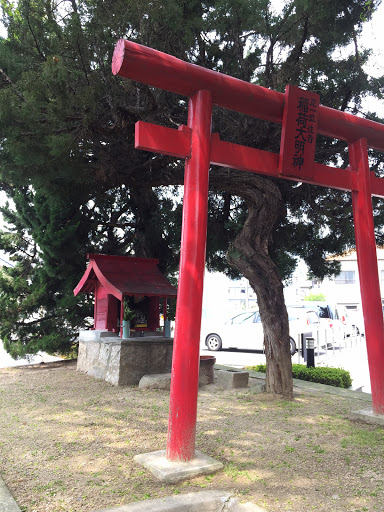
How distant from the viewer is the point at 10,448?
12.2ft

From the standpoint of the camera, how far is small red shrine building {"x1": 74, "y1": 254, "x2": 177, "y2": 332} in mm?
7414

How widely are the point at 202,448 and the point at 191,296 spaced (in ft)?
4.99

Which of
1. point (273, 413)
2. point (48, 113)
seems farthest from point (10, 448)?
point (48, 113)

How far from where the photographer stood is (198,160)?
3660mm

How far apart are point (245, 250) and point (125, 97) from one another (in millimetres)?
2952

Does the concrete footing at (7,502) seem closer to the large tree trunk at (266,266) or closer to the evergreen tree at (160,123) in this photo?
the evergreen tree at (160,123)

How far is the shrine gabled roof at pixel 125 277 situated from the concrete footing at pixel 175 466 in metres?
3.89

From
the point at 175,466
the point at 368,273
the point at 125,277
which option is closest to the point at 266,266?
the point at 368,273

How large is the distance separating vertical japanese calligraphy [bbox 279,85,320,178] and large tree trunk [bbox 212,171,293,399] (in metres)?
1.89

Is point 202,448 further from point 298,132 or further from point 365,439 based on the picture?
point 298,132

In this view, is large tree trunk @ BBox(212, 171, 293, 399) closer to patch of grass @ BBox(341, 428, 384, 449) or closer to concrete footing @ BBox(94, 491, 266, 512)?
patch of grass @ BBox(341, 428, 384, 449)

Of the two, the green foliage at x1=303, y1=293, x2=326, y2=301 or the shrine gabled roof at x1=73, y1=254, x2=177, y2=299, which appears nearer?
the shrine gabled roof at x1=73, y1=254, x2=177, y2=299

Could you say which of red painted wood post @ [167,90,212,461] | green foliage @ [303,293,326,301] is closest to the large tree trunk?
red painted wood post @ [167,90,212,461]

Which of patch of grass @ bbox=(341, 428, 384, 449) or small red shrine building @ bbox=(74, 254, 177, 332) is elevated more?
small red shrine building @ bbox=(74, 254, 177, 332)
